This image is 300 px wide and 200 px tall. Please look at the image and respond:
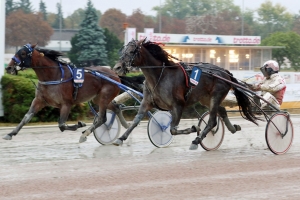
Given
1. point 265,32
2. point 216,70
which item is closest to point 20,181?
point 216,70

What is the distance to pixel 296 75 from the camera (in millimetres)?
21312

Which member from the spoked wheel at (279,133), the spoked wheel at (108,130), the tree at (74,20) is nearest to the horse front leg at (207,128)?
the spoked wheel at (279,133)

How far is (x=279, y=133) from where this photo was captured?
28.1ft

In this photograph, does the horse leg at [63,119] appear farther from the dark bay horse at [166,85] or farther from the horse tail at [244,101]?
the horse tail at [244,101]

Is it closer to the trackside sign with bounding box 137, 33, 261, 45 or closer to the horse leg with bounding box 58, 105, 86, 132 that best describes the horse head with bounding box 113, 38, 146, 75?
the horse leg with bounding box 58, 105, 86, 132

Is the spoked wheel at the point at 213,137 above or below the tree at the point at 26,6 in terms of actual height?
below

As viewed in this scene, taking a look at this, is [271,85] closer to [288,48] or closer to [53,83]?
[53,83]

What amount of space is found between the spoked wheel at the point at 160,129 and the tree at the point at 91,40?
30348 millimetres

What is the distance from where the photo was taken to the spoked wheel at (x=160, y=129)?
890 cm

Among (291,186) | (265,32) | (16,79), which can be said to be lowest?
(291,186)

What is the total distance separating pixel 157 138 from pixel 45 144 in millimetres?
1879

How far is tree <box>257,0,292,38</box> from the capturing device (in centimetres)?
Answer: 7100

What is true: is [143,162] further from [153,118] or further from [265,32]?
[265,32]

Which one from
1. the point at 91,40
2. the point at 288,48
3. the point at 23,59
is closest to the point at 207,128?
the point at 23,59
